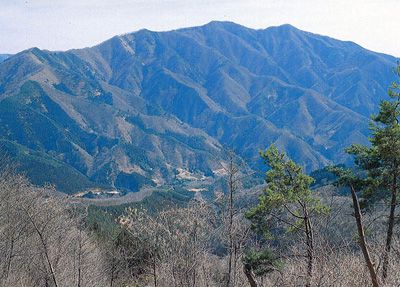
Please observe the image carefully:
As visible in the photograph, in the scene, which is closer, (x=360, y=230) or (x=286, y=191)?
(x=360, y=230)

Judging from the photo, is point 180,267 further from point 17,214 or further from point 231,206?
point 17,214

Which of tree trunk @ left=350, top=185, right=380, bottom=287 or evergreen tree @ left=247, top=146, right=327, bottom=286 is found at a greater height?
tree trunk @ left=350, top=185, right=380, bottom=287

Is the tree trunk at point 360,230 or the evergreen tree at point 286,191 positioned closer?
the tree trunk at point 360,230

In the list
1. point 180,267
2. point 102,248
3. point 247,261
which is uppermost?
point 180,267

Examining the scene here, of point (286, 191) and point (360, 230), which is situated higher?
point (360, 230)

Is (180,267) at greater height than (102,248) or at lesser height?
greater

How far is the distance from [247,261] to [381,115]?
11.9 meters

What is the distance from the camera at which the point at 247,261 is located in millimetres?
27656

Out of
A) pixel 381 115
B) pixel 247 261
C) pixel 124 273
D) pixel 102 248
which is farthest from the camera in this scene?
pixel 102 248

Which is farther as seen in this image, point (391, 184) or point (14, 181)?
point (14, 181)

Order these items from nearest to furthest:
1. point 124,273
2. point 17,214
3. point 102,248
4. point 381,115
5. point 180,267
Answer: point 180,267, point 381,115, point 17,214, point 124,273, point 102,248

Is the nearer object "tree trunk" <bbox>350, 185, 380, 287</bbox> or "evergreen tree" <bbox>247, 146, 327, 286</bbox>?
"tree trunk" <bbox>350, 185, 380, 287</bbox>

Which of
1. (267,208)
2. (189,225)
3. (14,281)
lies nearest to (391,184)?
(267,208)

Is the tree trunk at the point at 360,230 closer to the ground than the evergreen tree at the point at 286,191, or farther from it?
farther from it
